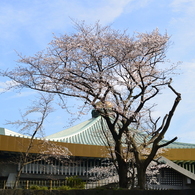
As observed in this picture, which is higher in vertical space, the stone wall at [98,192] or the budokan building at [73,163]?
the budokan building at [73,163]

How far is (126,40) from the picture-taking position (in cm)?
1386

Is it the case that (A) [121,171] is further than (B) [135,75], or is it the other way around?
(B) [135,75]

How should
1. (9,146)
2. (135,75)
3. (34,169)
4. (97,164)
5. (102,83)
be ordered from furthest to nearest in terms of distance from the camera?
(97,164) < (34,169) < (9,146) < (135,75) < (102,83)

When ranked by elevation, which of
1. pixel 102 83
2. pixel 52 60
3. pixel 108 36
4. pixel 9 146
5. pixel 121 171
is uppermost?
pixel 108 36

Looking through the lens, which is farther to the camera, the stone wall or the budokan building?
the budokan building

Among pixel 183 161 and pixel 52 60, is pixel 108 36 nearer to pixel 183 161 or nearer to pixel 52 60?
pixel 52 60

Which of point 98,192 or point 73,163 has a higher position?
point 73,163

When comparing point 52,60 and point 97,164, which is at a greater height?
point 52,60

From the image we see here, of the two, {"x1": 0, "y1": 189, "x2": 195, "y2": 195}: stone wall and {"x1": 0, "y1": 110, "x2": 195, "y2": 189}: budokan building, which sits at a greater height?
{"x1": 0, "y1": 110, "x2": 195, "y2": 189}: budokan building

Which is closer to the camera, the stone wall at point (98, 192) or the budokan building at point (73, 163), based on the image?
the stone wall at point (98, 192)

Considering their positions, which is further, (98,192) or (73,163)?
(73,163)

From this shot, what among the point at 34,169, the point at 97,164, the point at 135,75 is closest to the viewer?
the point at 135,75

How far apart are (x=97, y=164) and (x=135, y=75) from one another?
1138 centimetres

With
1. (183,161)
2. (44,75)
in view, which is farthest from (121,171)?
(183,161)
